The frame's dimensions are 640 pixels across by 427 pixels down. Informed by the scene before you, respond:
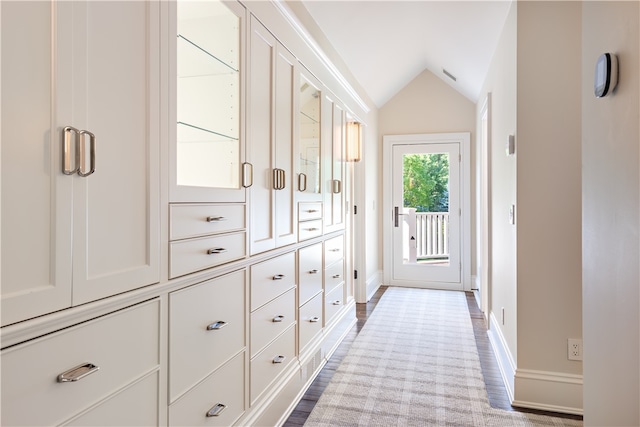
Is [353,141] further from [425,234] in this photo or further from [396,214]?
[425,234]

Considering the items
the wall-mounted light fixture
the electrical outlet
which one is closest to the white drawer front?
the electrical outlet

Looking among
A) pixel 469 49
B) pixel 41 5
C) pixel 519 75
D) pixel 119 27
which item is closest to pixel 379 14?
pixel 469 49

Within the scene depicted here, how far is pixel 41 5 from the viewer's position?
0.86 m

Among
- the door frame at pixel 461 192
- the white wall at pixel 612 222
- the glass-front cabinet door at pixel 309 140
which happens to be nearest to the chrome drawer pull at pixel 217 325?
the glass-front cabinet door at pixel 309 140

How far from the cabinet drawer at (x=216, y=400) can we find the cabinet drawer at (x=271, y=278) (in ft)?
0.93

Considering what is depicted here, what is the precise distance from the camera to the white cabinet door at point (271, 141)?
1862 mm

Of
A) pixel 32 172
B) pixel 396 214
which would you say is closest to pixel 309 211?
pixel 32 172

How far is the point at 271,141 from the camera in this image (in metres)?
2.04

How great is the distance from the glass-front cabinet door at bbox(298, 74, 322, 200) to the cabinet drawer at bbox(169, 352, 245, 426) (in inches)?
42.4

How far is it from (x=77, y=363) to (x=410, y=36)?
12.6 feet

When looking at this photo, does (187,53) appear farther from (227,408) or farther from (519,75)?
(519,75)

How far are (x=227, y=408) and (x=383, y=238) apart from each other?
13.2 feet

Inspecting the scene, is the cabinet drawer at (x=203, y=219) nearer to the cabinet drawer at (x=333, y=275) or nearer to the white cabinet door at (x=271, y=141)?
the white cabinet door at (x=271, y=141)

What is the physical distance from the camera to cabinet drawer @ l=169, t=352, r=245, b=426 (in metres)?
1.39
